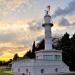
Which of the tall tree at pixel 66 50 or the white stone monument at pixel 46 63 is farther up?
the tall tree at pixel 66 50

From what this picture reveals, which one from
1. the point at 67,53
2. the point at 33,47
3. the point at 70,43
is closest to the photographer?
the point at 67,53

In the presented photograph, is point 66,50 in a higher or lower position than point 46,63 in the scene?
higher

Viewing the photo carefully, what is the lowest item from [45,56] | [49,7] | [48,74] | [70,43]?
[48,74]

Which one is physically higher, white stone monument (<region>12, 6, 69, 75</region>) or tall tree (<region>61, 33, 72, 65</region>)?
tall tree (<region>61, 33, 72, 65</region>)

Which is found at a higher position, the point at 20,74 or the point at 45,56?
the point at 45,56

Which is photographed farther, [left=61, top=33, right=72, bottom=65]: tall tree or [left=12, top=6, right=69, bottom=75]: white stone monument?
[left=61, top=33, right=72, bottom=65]: tall tree

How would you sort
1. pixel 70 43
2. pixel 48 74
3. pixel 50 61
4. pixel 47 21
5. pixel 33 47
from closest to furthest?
pixel 48 74 → pixel 50 61 → pixel 47 21 → pixel 70 43 → pixel 33 47

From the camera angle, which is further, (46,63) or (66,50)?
(66,50)

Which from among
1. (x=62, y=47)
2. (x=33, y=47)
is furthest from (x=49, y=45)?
(x=33, y=47)

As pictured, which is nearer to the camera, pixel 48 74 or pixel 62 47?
pixel 48 74

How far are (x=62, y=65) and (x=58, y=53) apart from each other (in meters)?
2.92

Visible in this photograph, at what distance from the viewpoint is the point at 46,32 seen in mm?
64688

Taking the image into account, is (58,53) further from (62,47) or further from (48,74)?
(62,47)

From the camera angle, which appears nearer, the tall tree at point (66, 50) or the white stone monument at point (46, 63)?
the white stone monument at point (46, 63)
